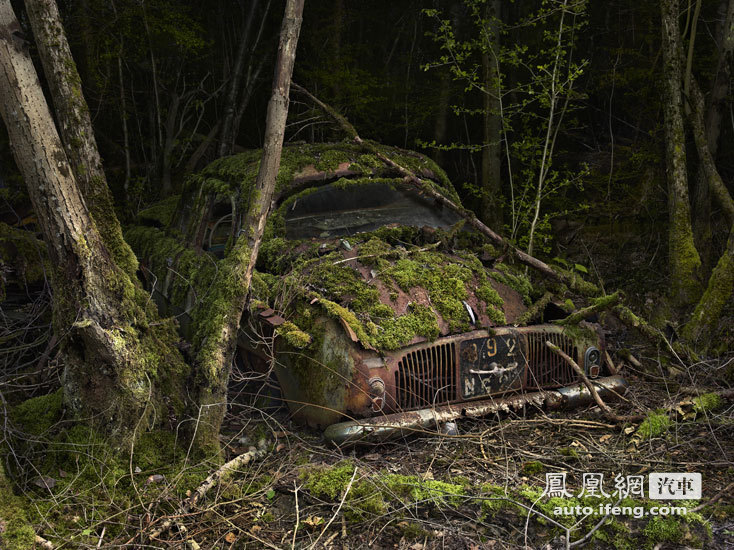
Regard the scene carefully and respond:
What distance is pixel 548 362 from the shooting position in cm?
438

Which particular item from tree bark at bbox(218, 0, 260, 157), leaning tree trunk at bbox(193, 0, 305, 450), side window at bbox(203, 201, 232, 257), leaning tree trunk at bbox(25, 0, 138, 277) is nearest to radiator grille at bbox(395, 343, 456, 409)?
leaning tree trunk at bbox(193, 0, 305, 450)

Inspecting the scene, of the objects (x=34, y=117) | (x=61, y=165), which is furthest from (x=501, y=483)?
(x=34, y=117)

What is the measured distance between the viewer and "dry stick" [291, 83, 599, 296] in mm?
5148

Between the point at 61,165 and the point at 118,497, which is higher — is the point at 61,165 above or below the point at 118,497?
above

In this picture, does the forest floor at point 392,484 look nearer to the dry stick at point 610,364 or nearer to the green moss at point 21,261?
the dry stick at point 610,364

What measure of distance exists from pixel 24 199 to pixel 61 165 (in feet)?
27.6

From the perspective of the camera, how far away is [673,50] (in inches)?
250

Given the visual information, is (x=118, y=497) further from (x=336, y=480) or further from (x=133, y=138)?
(x=133, y=138)

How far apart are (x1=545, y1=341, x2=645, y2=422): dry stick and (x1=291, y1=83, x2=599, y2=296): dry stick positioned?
3.45 ft

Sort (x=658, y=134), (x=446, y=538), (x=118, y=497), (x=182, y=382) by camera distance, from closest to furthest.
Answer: (x=446, y=538) → (x=118, y=497) → (x=182, y=382) → (x=658, y=134)

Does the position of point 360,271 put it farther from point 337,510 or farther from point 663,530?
point 663,530

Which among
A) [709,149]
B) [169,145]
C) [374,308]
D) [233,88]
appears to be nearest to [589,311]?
[374,308]

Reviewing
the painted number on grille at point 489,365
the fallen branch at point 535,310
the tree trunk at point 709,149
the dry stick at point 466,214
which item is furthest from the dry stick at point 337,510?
the tree trunk at point 709,149

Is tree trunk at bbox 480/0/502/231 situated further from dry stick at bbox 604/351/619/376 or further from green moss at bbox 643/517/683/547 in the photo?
green moss at bbox 643/517/683/547
